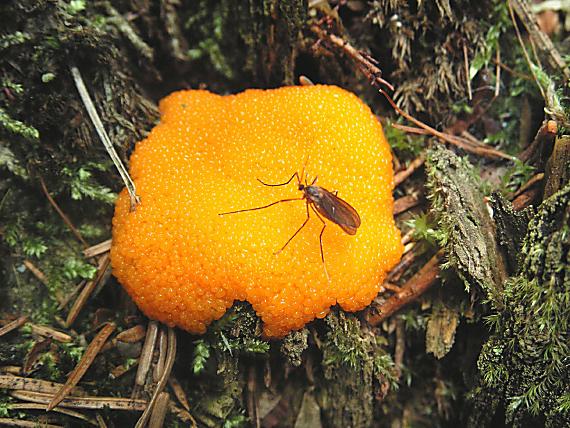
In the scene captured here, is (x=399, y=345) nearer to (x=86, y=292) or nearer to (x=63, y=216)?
(x=86, y=292)

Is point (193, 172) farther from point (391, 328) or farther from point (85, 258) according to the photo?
point (391, 328)

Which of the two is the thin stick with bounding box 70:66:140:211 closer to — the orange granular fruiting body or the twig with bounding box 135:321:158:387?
the orange granular fruiting body

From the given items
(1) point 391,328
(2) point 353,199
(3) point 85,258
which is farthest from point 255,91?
(1) point 391,328

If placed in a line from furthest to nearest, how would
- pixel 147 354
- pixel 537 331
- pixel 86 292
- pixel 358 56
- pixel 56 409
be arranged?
pixel 358 56, pixel 86 292, pixel 147 354, pixel 56 409, pixel 537 331

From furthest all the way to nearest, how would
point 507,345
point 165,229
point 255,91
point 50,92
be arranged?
point 255,91 < point 50,92 < point 165,229 < point 507,345

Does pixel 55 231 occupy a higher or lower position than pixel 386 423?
higher

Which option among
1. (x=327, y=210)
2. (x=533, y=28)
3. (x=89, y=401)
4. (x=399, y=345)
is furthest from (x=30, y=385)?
(x=533, y=28)

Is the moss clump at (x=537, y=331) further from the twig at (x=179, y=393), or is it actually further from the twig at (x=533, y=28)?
the twig at (x=179, y=393)
